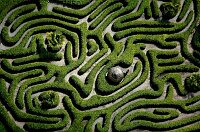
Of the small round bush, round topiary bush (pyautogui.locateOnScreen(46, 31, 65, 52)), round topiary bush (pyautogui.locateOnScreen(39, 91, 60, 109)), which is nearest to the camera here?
round topiary bush (pyautogui.locateOnScreen(39, 91, 60, 109))

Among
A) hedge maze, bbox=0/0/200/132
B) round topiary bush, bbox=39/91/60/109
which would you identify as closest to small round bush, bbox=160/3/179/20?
hedge maze, bbox=0/0/200/132

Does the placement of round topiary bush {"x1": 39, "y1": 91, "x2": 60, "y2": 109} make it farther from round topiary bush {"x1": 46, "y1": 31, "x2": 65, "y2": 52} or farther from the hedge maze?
round topiary bush {"x1": 46, "y1": 31, "x2": 65, "y2": 52}

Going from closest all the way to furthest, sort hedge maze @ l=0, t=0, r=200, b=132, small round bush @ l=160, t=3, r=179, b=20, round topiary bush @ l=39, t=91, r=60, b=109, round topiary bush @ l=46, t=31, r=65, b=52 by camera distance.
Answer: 1. round topiary bush @ l=39, t=91, r=60, b=109
2. hedge maze @ l=0, t=0, r=200, b=132
3. round topiary bush @ l=46, t=31, r=65, b=52
4. small round bush @ l=160, t=3, r=179, b=20

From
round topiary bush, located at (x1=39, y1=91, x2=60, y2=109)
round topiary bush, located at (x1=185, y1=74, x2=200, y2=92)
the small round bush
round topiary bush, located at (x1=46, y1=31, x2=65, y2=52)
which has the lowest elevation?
round topiary bush, located at (x1=39, y1=91, x2=60, y2=109)

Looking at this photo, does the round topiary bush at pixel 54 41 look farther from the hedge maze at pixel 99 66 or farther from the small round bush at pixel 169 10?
the small round bush at pixel 169 10

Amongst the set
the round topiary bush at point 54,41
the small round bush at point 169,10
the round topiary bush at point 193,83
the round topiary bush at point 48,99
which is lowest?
the round topiary bush at point 48,99

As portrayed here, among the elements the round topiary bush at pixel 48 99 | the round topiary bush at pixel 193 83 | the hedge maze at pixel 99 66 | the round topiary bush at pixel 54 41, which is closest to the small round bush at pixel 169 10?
the hedge maze at pixel 99 66

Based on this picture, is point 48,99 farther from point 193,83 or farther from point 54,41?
point 193,83
